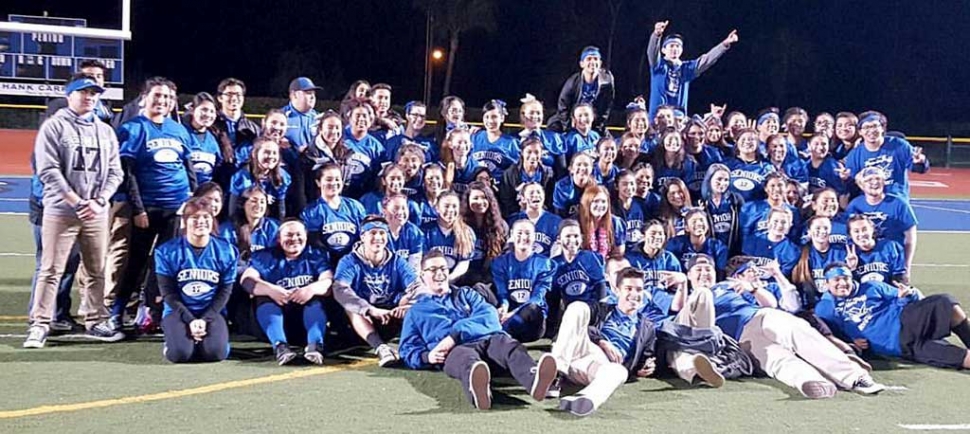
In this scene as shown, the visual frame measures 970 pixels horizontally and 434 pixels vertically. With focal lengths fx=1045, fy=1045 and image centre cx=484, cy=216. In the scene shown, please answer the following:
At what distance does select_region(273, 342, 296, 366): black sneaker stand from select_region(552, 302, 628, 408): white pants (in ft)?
4.83

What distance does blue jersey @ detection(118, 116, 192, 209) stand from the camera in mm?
6340

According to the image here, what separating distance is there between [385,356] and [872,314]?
9.65ft

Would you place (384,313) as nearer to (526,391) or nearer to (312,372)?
(312,372)

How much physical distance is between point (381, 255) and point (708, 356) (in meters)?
1.92

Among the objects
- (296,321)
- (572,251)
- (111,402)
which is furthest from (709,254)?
(111,402)

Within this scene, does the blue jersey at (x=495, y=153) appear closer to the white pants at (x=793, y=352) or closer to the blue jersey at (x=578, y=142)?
the blue jersey at (x=578, y=142)

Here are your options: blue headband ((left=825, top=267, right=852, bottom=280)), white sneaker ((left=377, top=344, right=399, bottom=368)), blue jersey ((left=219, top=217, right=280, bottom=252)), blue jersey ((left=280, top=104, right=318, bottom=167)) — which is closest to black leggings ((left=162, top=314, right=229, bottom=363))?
blue jersey ((left=219, top=217, right=280, bottom=252))

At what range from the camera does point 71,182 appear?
6.03 m

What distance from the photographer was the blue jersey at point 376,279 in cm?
607

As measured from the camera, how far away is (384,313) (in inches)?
234

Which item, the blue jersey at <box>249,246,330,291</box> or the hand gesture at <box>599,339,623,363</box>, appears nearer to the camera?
the hand gesture at <box>599,339,623,363</box>

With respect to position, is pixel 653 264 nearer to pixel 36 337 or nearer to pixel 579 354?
pixel 579 354

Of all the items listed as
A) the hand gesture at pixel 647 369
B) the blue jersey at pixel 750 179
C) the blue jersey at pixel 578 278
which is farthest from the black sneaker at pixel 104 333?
the blue jersey at pixel 750 179

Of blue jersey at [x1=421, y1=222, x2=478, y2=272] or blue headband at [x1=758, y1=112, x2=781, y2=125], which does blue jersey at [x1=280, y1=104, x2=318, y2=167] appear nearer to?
blue jersey at [x1=421, y1=222, x2=478, y2=272]
